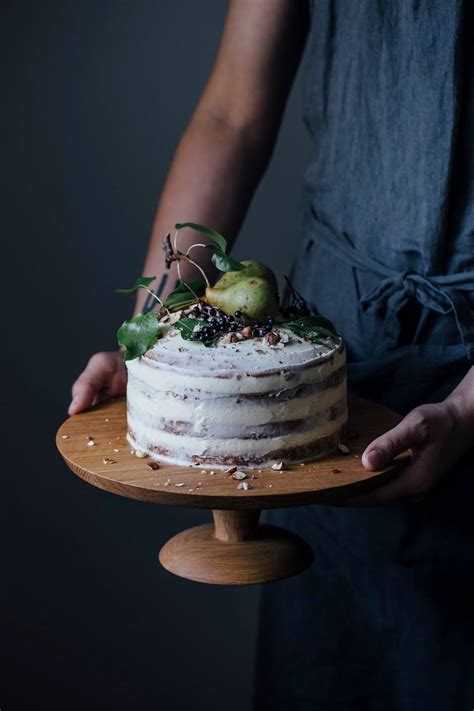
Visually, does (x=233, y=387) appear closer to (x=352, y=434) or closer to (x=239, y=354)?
(x=239, y=354)

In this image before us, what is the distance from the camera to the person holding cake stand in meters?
1.44

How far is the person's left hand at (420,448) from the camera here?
48.8 inches

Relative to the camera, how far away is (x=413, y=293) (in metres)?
1.50

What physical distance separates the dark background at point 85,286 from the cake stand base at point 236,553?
86 centimetres

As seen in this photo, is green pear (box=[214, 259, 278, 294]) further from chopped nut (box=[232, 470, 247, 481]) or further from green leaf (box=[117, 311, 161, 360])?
chopped nut (box=[232, 470, 247, 481])

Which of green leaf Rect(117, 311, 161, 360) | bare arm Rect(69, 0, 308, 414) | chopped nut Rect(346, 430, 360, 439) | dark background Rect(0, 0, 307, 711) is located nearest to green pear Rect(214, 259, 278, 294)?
green leaf Rect(117, 311, 161, 360)

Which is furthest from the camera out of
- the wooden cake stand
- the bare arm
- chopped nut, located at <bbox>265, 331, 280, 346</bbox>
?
the bare arm

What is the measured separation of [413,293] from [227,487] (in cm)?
48

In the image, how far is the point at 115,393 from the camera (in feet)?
5.04

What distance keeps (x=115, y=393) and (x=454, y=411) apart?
1.68 ft

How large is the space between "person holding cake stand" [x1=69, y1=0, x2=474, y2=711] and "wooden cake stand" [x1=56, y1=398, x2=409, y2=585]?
70 millimetres

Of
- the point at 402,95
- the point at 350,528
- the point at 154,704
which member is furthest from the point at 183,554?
the point at 154,704

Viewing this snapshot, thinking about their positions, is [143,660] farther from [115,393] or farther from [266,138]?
[266,138]

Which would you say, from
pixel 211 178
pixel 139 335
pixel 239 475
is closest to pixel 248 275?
pixel 139 335
